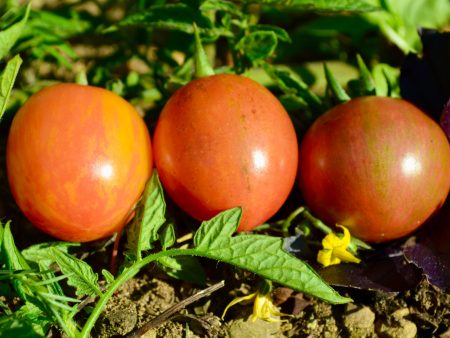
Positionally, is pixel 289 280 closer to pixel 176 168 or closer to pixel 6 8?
pixel 176 168

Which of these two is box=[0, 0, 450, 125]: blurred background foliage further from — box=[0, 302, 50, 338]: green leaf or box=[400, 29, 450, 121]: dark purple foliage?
box=[0, 302, 50, 338]: green leaf

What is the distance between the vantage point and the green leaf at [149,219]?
1217 millimetres

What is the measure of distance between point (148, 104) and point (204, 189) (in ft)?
1.48

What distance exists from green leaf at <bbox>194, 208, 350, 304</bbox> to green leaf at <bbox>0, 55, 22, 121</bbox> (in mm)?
445

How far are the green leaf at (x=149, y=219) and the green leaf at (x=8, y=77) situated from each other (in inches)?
12.3

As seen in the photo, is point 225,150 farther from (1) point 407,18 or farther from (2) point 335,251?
(1) point 407,18

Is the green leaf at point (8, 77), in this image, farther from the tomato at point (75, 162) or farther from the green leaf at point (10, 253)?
the green leaf at point (10, 253)

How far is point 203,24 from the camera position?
144 centimetres

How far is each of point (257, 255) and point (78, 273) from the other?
316mm

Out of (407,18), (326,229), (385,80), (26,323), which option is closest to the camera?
(26,323)

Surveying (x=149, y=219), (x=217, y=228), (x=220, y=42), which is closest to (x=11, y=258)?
(x=149, y=219)

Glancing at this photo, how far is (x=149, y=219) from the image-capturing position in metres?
1.23

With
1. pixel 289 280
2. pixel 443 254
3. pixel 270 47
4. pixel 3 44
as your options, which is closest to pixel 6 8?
pixel 3 44

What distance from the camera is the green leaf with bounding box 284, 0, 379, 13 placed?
1.37 m
